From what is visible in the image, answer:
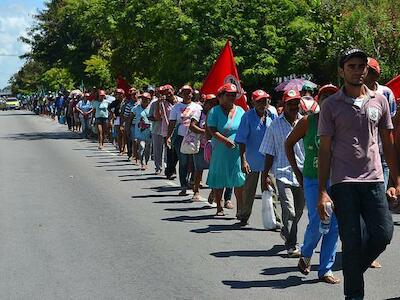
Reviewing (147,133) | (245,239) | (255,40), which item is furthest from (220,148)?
(255,40)

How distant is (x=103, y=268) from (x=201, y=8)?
18326mm

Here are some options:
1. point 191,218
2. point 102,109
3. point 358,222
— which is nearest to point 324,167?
point 358,222

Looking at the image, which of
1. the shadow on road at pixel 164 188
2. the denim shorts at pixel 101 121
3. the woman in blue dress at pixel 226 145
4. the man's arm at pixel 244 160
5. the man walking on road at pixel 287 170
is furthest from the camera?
the denim shorts at pixel 101 121

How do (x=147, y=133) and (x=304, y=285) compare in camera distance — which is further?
(x=147, y=133)

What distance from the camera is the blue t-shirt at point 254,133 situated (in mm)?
9211

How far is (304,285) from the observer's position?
21.7ft

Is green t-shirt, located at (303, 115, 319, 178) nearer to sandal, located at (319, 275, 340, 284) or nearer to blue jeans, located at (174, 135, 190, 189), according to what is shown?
sandal, located at (319, 275, 340, 284)

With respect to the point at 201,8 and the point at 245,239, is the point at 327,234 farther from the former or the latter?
the point at 201,8

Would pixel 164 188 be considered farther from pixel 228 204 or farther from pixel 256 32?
pixel 256 32

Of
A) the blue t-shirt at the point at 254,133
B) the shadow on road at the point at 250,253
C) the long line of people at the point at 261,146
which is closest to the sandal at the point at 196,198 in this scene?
the long line of people at the point at 261,146

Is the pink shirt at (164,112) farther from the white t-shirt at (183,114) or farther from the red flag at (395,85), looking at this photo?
the red flag at (395,85)

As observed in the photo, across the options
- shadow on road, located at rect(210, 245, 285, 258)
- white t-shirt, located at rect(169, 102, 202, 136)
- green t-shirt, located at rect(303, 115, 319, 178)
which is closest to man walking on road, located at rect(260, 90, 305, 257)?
shadow on road, located at rect(210, 245, 285, 258)

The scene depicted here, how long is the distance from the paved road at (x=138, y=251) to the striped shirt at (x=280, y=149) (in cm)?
80

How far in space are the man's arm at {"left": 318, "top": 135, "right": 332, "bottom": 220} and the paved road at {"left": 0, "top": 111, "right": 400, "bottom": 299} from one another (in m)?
0.98
